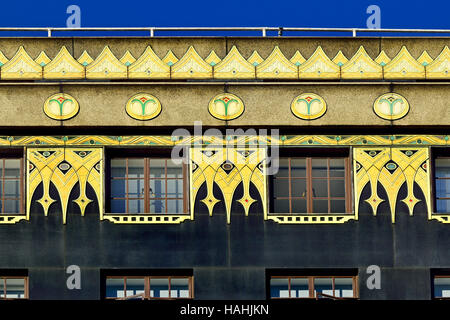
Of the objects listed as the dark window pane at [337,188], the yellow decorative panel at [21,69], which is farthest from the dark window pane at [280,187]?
the yellow decorative panel at [21,69]

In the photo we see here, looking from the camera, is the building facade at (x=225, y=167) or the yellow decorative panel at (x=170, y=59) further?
the yellow decorative panel at (x=170, y=59)

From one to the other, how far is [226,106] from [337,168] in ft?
9.69

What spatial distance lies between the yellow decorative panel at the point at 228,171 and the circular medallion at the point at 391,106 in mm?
2866

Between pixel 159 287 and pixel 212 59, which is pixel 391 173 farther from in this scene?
pixel 159 287

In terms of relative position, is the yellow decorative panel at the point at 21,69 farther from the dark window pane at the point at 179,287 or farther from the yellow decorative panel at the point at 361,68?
the yellow decorative panel at the point at 361,68

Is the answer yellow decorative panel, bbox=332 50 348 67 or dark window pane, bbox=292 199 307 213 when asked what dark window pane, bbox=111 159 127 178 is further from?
yellow decorative panel, bbox=332 50 348 67

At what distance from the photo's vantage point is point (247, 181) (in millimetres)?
23094

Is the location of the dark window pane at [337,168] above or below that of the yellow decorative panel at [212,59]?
below

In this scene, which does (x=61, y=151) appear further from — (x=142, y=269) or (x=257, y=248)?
(x=257, y=248)

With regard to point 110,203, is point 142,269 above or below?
below

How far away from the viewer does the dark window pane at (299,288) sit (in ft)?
75.0
